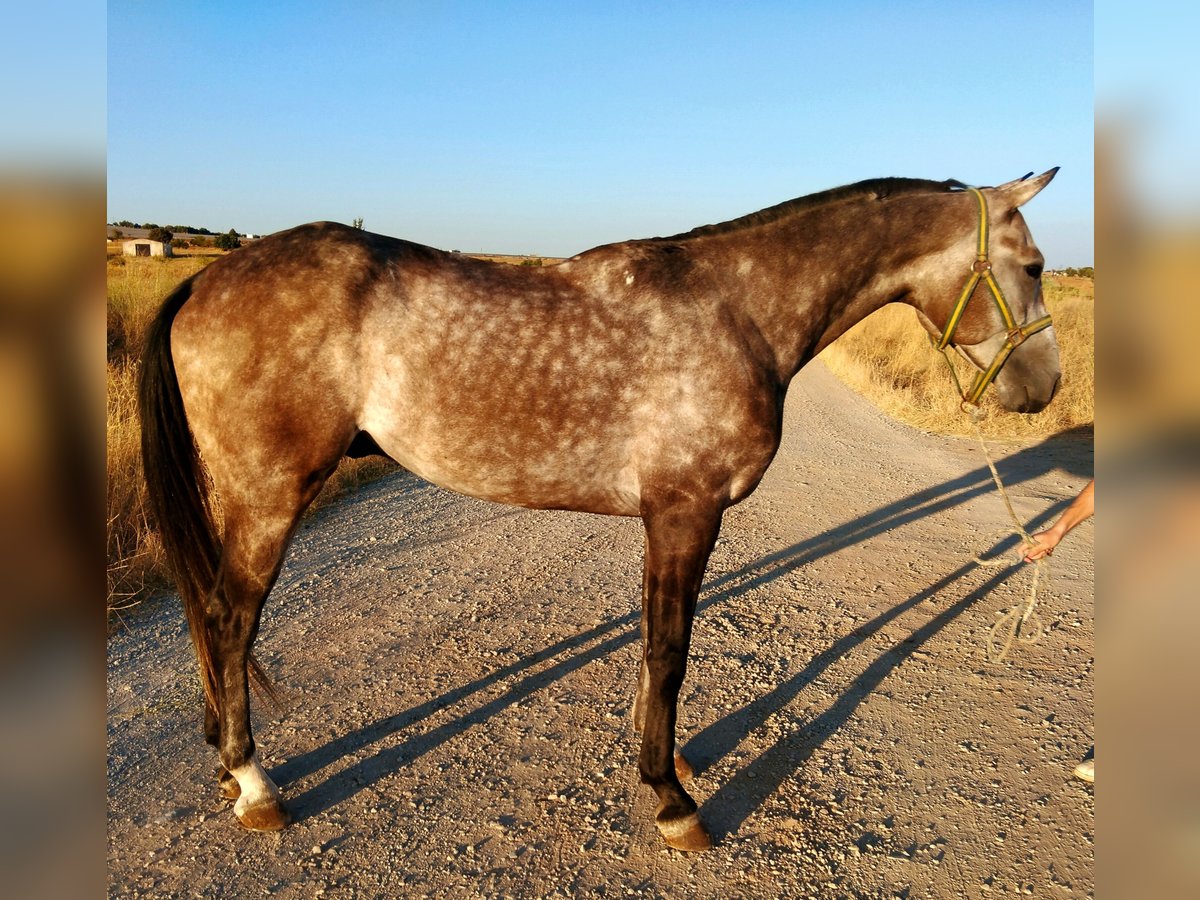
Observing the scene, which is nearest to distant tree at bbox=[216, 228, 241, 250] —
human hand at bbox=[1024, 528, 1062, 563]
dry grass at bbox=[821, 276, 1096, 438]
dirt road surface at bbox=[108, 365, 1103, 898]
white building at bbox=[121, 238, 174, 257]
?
white building at bbox=[121, 238, 174, 257]

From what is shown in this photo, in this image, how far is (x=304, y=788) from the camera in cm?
298

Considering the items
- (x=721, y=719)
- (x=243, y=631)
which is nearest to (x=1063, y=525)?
(x=721, y=719)

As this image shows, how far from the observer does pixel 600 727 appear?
11.4 feet

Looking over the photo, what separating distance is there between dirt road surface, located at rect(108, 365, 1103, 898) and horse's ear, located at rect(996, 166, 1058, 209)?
8.03ft

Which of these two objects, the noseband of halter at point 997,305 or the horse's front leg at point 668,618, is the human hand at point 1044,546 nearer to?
the noseband of halter at point 997,305

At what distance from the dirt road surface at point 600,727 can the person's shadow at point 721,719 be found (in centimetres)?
1

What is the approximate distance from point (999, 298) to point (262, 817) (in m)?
3.54

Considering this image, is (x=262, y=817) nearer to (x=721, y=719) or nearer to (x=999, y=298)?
(x=721, y=719)

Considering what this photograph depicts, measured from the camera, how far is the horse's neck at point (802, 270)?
298 centimetres

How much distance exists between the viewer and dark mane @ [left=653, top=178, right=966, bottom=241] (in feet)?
10.1

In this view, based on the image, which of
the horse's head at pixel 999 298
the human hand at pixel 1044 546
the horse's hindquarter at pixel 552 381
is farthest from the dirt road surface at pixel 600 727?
the horse's head at pixel 999 298

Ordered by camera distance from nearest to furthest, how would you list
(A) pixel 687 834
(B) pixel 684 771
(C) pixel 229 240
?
(A) pixel 687 834 → (B) pixel 684 771 → (C) pixel 229 240
